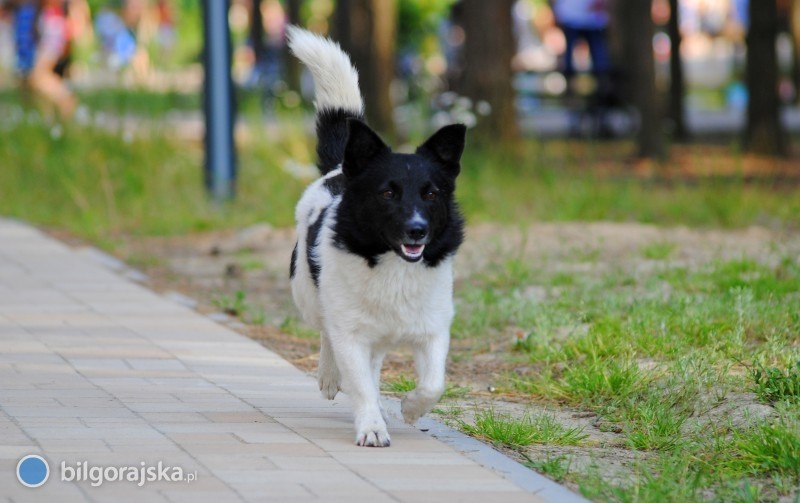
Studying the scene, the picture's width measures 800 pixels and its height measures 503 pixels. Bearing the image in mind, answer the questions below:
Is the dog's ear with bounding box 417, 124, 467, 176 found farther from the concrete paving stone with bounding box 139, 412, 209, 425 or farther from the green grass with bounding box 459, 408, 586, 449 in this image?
the concrete paving stone with bounding box 139, 412, 209, 425

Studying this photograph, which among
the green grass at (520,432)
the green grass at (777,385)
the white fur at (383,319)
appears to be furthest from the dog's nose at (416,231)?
the green grass at (777,385)

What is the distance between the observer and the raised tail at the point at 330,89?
6.39 meters

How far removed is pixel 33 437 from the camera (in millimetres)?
5195

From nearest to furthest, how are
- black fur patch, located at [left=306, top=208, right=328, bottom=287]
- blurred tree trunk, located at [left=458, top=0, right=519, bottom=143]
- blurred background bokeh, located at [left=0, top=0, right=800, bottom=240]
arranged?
1. black fur patch, located at [left=306, top=208, right=328, bottom=287]
2. blurred background bokeh, located at [left=0, top=0, right=800, bottom=240]
3. blurred tree trunk, located at [left=458, top=0, right=519, bottom=143]

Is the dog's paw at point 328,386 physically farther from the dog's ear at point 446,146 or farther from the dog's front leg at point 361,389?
the dog's ear at point 446,146

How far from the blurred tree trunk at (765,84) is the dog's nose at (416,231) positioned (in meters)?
12.9

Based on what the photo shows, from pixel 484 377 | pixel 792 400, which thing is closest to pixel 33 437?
pixel 484 377

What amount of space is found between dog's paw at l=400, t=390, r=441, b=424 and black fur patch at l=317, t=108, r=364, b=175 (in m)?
1.49

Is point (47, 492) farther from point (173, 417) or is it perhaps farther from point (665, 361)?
point (665, 361)

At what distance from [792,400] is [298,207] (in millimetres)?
2341

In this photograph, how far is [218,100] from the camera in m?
13.5

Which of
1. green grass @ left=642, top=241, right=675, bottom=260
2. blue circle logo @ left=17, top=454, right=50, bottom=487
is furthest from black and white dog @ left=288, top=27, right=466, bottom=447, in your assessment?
green grass @ left=642, top=241, right=675, bottom=260

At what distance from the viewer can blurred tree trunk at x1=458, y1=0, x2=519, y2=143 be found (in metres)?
15.5

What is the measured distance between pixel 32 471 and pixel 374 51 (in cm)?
1533
